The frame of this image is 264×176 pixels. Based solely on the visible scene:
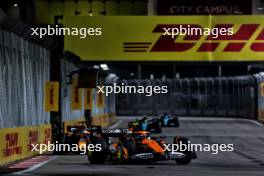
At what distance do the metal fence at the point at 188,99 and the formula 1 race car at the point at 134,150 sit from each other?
7907 centimetres

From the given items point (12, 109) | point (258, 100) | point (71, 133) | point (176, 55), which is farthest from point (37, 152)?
point (258, 100)

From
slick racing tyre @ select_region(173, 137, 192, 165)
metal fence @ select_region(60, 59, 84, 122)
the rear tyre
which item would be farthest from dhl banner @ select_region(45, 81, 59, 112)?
slick racing tyre @ select_region(173, 137, 192, 165)

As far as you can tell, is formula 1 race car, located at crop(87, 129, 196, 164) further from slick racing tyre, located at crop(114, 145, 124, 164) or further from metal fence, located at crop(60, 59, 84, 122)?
metal fence, located at crop(60, 59, 84, 122)

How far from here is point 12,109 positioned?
28.4 meters

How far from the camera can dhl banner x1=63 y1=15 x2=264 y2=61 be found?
110 ft

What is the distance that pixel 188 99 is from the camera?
113750 mm

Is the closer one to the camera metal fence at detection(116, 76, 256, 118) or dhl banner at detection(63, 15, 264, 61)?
dhl banner at detection(63, 15, 264, 61)

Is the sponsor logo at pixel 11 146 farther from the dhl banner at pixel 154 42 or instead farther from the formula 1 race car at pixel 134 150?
the dhl banner at pixel 154 42

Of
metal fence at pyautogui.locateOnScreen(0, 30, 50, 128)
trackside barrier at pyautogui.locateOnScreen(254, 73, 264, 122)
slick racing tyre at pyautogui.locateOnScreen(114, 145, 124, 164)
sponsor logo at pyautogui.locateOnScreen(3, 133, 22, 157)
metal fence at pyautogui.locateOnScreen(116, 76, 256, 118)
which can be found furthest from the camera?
metal fence at pyautogui.locateOnScreen(116, 76, 256, 118)

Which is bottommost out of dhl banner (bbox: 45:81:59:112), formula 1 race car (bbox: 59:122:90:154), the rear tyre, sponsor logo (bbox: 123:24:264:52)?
the rear tyre

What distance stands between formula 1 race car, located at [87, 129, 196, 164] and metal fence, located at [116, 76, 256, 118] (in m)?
79.1

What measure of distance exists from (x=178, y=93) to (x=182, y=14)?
81.3 metres

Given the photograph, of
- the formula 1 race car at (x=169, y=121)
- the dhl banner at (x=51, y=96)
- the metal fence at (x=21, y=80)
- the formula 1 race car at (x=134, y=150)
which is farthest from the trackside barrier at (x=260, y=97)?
the formula 1 race car at (x=134, y=150)

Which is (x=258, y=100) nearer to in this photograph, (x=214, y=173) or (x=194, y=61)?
(x=194, y=61)
